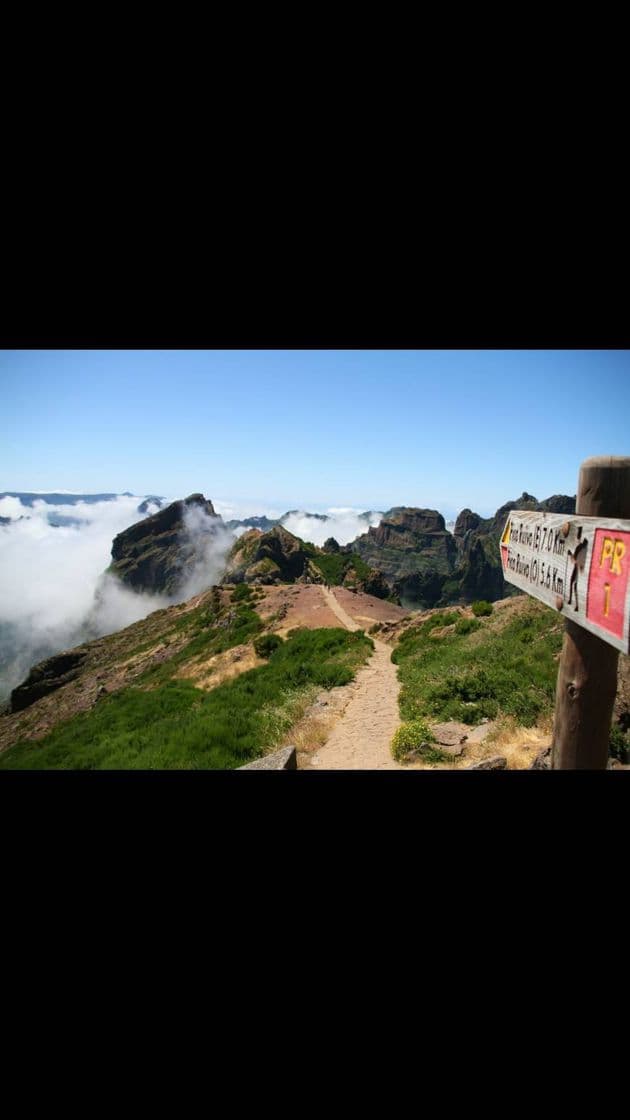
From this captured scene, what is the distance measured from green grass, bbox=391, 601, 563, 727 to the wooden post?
226 inches

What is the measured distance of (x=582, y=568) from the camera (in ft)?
5.21

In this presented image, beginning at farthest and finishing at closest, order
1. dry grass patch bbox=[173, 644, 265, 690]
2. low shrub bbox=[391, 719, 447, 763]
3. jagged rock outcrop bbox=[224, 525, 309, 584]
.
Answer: jagged rock outcrop bbox=[224, 525, 309, 584], dry grass patch bbox=[173, 644, 265, 690], low shrub bbox=[391, 719, 447, 763]

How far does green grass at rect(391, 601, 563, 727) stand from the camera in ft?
26.6

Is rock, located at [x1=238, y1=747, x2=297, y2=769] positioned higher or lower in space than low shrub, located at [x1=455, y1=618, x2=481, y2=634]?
higher

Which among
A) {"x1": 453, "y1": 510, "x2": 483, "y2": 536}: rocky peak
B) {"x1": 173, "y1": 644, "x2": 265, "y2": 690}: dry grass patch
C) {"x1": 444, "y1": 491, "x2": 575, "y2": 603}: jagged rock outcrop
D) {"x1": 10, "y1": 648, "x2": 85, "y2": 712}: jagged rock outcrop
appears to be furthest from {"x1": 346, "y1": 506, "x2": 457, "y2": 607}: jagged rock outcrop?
{"x1": 173, "y1": 644, "x2": 265, "y2": 690}: dry grass patch

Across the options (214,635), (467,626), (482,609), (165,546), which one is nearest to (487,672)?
(467,626)

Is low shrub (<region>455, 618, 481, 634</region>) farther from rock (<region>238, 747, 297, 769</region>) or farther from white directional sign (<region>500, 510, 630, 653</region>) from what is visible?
white directional sign (<region>500, 510, 630, 653</region>)

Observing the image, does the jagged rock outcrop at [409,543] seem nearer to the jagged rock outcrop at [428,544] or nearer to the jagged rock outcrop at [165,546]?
the jagged rock outcrop at [428,544]

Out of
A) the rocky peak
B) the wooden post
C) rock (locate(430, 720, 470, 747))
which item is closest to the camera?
the wooden post
